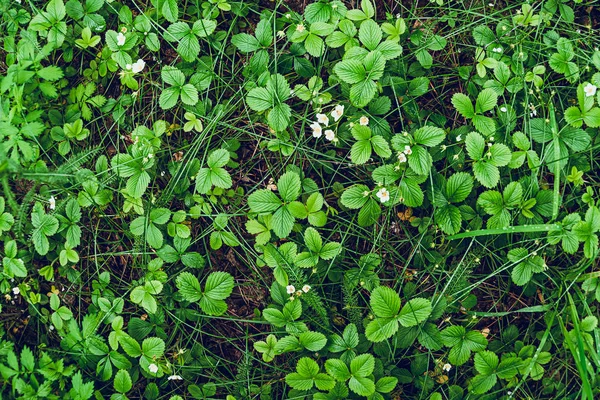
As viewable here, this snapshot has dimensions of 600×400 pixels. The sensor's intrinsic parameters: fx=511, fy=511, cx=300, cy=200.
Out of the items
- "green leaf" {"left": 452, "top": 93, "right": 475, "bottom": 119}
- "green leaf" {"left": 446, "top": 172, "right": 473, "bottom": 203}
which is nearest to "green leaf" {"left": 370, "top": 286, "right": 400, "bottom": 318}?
"green leaf" {"left": 446, "top": 172, "right": 473, "bottom": 203}

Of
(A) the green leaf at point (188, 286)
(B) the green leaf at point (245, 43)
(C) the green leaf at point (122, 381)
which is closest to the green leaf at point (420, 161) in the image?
(B) the green leaf at point (245, 43)

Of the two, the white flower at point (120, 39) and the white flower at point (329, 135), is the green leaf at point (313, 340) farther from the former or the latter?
the white flower at point (120, 39)

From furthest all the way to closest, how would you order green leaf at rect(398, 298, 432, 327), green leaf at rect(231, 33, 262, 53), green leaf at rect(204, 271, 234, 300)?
green leaf at rect(231, 33, 262, 53), green leaf at rect(204, 271, 234, 300), green leaf at rect(398, 298, 432, 327)

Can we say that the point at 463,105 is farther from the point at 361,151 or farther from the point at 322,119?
the point at 322,119

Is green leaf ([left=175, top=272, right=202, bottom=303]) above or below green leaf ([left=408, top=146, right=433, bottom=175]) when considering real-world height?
below

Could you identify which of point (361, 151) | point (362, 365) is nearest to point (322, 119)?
point (361, 151)

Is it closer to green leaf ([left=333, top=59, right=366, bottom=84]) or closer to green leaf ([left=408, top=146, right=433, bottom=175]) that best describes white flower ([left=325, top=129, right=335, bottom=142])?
green leaf ([left=333, top=59, right=366, bottom=84])

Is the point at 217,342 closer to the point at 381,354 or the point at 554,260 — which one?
the point at 381,354
